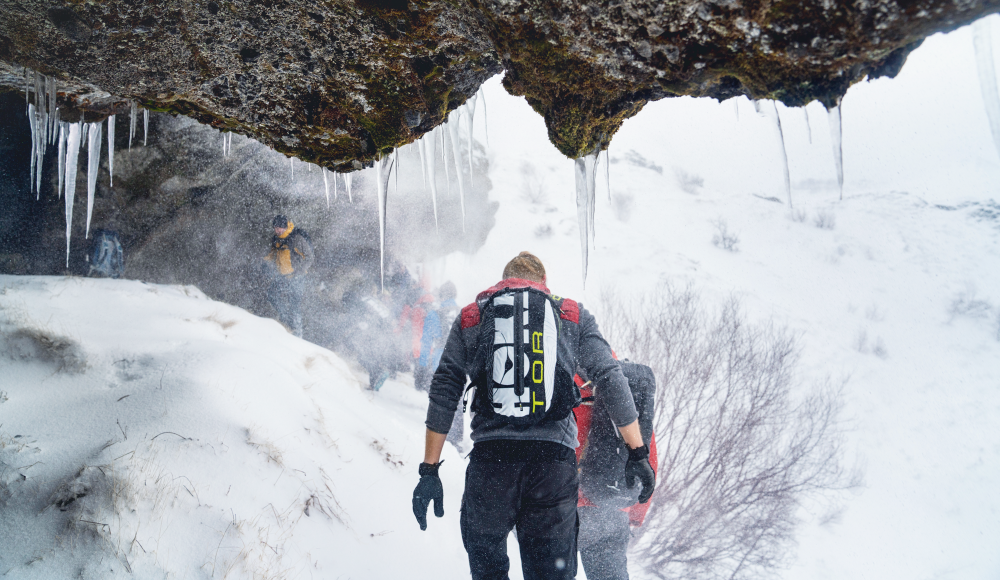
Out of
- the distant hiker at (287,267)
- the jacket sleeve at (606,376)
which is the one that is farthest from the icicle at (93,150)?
the jacket sleeve at (606,376)

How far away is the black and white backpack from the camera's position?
2.06 m

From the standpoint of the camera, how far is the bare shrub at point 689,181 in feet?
106

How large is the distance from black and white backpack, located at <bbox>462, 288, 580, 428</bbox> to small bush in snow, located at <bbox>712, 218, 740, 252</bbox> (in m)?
24.0

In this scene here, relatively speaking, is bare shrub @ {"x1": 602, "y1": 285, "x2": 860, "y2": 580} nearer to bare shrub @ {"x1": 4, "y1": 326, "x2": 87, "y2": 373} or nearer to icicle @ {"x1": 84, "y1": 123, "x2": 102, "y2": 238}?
bare shrub @ {"x1": 4, "y1": 326, "x2": 87, "y2": 373}

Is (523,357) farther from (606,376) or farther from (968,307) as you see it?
(968,307)

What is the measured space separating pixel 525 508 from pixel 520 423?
429 mm

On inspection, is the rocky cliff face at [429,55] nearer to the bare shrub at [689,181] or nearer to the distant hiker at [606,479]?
the distant hiker at [606,479]

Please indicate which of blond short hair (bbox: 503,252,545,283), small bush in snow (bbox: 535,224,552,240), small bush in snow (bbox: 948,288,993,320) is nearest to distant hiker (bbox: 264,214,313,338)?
blond short hair (bbox: 503,252,545,283)

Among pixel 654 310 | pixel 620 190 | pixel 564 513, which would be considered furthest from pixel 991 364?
pixel 564 513

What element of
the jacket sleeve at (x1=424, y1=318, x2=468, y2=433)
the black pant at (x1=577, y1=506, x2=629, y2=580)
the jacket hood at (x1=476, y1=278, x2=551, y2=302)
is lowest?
the black pant at (x1=577, y1=506, x2=629, y2=580)

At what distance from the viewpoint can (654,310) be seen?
41.2ft

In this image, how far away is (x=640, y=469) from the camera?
2484 mm

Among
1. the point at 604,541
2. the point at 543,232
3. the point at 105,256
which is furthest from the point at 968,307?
the point at 105,256

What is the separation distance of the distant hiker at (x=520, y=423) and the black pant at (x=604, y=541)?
3.63ft
